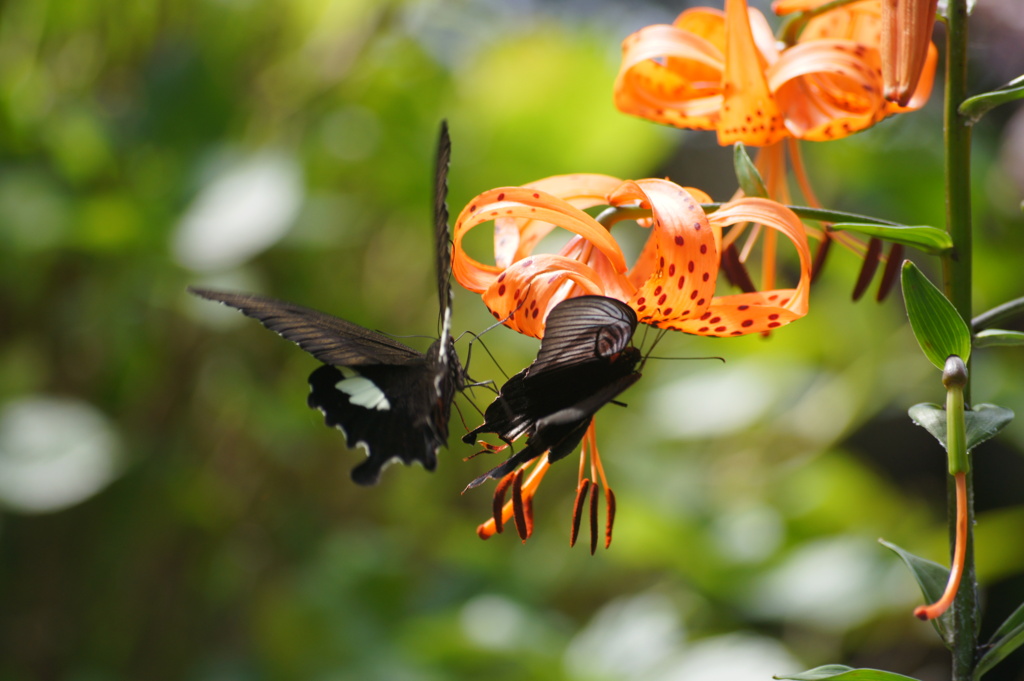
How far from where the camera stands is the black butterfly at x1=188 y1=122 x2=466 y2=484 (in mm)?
444

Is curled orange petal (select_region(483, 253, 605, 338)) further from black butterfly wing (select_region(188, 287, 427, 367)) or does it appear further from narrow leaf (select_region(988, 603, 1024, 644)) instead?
narrow leaf (select_region(988, 603, 1024, 644))

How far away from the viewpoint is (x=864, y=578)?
1431mm

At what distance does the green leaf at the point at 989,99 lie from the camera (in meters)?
0.36

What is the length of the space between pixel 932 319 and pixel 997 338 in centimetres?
5

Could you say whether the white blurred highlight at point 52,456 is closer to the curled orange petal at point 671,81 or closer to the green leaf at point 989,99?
the curled orange petal at point 671,81

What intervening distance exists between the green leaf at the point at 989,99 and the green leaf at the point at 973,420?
0.40ft

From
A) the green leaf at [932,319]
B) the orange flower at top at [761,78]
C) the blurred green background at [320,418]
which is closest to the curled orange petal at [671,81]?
the orange flower at top at [761,78]

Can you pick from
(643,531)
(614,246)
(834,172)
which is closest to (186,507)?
(643,531)

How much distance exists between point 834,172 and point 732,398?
441mm

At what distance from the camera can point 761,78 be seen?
1.59 ft

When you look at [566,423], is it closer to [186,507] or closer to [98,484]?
[98,484]

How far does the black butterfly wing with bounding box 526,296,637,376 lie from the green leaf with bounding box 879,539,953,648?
0.46 ft

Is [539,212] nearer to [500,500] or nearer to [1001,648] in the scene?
[500,500]

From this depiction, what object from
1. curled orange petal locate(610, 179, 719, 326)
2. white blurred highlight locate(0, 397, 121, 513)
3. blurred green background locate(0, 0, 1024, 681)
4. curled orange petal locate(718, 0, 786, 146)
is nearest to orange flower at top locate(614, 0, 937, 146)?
curled orange petal locate(718, 0, 786, 146)
